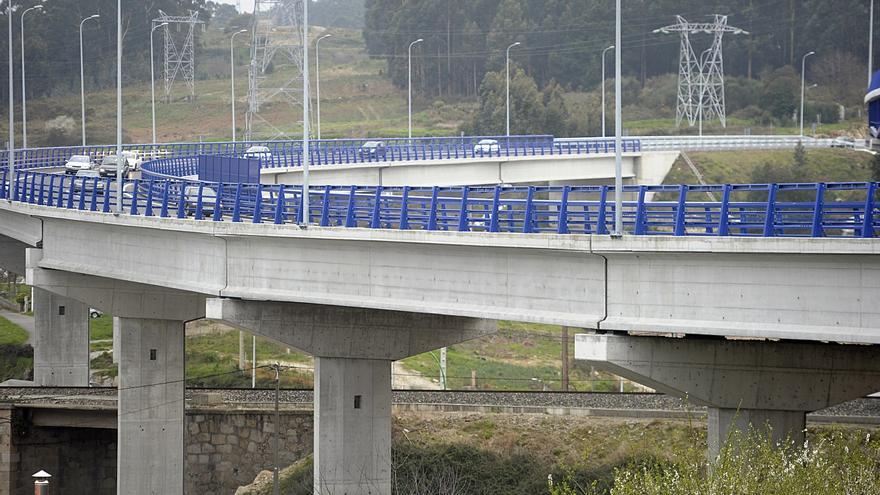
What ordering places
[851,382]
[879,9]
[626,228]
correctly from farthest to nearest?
[879,9], [626,228], [851,382]

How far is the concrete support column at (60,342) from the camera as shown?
56.8m

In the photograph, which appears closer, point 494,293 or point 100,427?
point 494,293

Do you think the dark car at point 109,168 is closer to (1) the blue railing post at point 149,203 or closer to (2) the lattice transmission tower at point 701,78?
(1) the blue railing post at point 149,203

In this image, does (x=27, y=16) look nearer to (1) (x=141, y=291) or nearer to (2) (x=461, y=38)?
(2) (x=461, y=38)

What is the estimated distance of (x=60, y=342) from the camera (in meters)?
56.8

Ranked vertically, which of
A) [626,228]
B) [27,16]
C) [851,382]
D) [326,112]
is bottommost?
[851,382]

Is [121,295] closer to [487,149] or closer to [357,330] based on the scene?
[357,330]

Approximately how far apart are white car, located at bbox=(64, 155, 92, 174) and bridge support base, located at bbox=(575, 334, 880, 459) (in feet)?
155

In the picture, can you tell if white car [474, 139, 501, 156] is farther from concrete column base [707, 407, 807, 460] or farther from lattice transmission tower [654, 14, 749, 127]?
concrete column base [707, 407, 807, 460]

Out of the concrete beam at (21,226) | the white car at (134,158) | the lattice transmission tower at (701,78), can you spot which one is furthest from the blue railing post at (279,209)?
the lattice transmission tower at (701,78)

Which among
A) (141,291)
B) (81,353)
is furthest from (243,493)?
(81,353)

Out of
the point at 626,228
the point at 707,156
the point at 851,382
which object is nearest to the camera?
the point at 851,382

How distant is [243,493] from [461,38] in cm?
10029

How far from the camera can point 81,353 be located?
189ft
